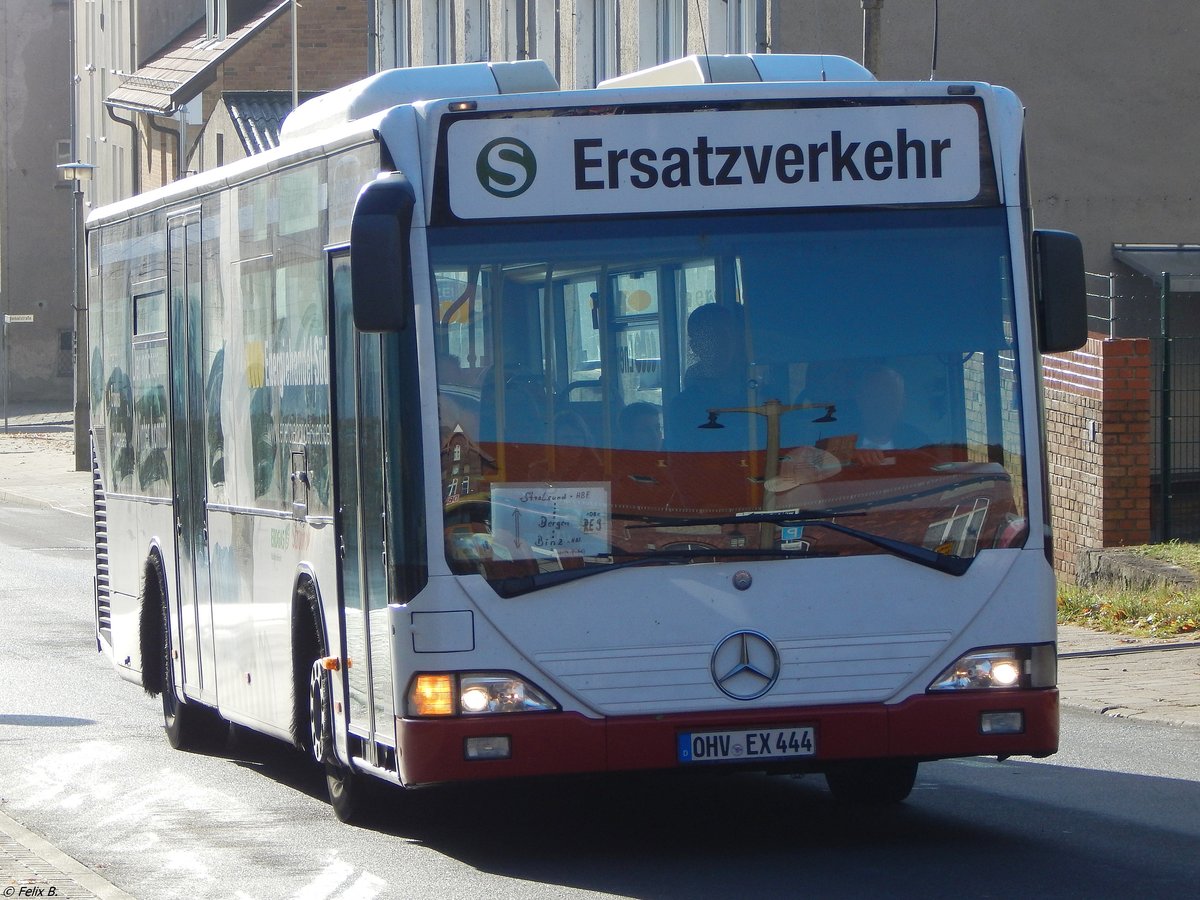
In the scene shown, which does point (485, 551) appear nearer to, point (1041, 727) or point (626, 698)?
point (626, 698)

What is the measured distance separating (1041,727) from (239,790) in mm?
4090

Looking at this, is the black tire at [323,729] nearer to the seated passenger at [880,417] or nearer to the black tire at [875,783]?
the black tire at [875,783]

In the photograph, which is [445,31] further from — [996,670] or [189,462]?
[996,670]

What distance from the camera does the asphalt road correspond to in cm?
755

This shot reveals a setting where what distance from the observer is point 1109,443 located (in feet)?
57.1

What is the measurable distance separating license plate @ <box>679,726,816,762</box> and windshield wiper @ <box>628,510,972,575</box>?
69 cm

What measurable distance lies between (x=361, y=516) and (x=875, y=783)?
2.59 meters

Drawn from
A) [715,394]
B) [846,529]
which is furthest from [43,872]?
[846,529]

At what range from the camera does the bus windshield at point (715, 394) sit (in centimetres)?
750

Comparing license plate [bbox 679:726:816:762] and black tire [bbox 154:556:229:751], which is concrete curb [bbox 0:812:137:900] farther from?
black tire [bbox 154:556:229:751]

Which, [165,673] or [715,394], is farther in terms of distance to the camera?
[165,673]

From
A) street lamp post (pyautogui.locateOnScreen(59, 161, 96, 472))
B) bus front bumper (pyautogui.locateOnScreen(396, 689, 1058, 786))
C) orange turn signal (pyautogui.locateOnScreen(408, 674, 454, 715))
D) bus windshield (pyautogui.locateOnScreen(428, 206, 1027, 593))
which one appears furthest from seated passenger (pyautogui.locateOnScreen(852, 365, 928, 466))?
street lamp post (pyautogui.locateOnScreen(59, 161, 96, 472))

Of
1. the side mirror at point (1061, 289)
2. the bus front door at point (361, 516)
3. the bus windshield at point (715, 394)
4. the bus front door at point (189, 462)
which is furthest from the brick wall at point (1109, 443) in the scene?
the bus front door at point (361, 516)

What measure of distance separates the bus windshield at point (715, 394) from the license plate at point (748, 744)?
61cm
